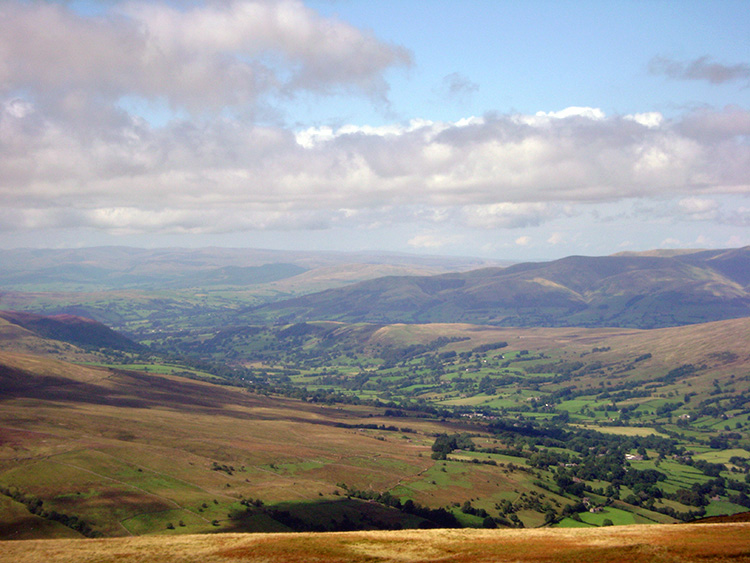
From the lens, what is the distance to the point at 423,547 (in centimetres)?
6397

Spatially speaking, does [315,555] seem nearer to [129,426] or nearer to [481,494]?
[481,494]

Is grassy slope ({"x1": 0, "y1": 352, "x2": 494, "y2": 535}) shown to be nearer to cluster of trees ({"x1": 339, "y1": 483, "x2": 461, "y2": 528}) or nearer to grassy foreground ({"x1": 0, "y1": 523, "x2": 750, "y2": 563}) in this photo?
cluster of trees ({"x1": 339, "y1": 483, "x2": 461, "y2": 528})

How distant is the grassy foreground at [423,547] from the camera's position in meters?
58.9

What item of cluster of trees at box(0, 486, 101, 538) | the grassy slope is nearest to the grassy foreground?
cluster of trees at box(0, 486, 101, 538)

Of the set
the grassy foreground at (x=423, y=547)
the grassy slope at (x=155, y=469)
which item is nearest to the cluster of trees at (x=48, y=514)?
the grassy slope at (x=155, y=469)

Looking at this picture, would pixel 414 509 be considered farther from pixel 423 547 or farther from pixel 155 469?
pixel 423 547

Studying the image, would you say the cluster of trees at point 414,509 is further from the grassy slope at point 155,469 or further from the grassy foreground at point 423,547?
the grassy foreground at point 423,547

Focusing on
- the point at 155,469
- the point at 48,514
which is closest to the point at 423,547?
the point at 48,514

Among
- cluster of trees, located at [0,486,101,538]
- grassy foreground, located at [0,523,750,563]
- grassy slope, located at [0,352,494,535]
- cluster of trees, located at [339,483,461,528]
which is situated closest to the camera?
grassy foreground, located at [0,523,750,563]

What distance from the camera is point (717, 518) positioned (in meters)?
83.0

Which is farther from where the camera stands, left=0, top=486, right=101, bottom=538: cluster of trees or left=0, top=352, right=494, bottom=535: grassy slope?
left=0, top=352, right=494, bottom=535: grassy slope

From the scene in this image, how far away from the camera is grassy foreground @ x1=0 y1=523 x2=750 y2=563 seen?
193 ft

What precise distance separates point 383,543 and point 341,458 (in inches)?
→ 4927

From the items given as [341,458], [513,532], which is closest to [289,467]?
[341,458]
